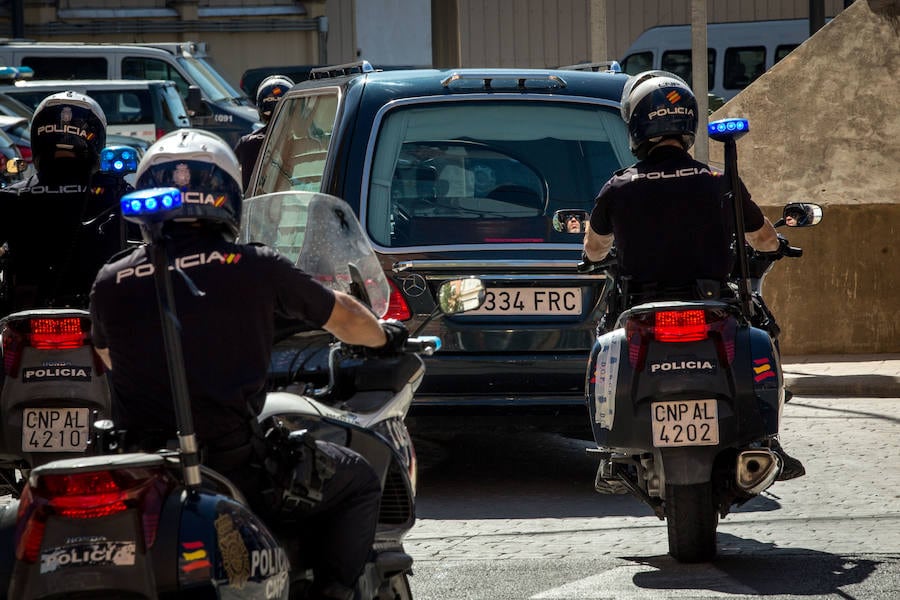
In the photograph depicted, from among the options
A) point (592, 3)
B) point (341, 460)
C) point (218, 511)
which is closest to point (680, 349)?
point (341, 460)

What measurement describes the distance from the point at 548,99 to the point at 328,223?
3.41 metres

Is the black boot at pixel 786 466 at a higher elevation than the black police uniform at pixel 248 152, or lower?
lower

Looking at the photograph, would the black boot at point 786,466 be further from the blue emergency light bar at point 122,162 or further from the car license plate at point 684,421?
the blue emergency light bar at point 122,162

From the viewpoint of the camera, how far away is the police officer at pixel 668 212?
624 centimetres

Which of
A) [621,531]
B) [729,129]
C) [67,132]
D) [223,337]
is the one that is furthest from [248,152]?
[223,337]

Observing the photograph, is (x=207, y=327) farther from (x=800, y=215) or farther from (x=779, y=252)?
(x=800, y=215)

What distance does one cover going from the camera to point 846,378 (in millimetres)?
10570

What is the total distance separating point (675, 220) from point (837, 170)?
643 cm

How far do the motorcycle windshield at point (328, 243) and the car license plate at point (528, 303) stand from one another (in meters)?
2.53

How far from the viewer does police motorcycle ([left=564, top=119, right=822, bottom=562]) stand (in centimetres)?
571

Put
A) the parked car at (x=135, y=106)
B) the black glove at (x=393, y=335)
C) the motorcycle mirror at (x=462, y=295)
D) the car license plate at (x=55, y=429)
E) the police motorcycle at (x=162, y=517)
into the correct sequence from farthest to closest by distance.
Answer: the parked car at (x=135, y=106) < the car license plate at (x=55, y=429) < the motorcycle mirror at (x=462, y=295) < the black glove at (x=393, y=335) < the police motorcycle at (x=162, y=517)

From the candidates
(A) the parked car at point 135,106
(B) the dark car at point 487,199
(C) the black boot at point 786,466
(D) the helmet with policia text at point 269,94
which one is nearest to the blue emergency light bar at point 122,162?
(B) the dark car at point 487,199

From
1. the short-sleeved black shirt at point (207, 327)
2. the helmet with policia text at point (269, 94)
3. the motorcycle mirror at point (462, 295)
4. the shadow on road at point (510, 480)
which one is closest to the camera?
the short-sleeved black shirt at point (207, 327)

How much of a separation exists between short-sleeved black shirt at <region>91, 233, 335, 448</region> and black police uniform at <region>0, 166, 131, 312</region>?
3.30 meters
